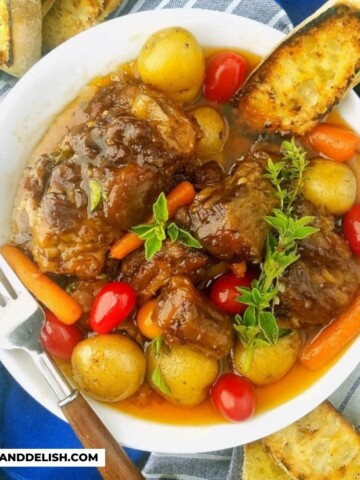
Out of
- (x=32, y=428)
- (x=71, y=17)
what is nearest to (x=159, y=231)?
(x=71, y=17)

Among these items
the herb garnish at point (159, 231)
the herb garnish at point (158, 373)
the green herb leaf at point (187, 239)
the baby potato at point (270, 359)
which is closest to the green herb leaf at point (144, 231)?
the herb garnish at point (159, 231)

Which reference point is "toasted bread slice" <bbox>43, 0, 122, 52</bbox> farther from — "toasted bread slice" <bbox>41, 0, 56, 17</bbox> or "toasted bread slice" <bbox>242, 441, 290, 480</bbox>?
"toasted bread slice" <bbox>242, 441, 290, 480</bbox>

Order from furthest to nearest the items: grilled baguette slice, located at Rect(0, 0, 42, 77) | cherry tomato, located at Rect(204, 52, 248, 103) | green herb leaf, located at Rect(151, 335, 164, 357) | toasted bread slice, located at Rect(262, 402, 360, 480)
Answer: toasted bread slice, located at Rect(262, 402, 360, 480), grilled baguette slice, located at Rect(0, 0, 42, 77), cherry tomato, located at Rect(204, 52, 248, 103), green herb leaf, located at Rect(151, 335, 164, 357)

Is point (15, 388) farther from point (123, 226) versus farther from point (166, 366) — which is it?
point (123, 226)

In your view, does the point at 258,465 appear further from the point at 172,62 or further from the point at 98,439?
the point at 172,62

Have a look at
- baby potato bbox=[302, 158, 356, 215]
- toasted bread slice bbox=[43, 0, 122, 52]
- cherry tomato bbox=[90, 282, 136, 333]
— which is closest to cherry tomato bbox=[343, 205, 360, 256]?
baby potato bbox=[302, 158, 356, 215]

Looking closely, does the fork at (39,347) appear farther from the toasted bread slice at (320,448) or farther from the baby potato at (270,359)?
the toasted bread slice at (320,448)
